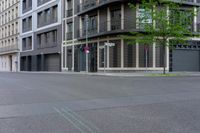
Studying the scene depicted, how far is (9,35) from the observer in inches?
2434

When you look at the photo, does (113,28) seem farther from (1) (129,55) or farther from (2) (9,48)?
(2) (9,48)

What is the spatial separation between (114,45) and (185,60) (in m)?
8.46

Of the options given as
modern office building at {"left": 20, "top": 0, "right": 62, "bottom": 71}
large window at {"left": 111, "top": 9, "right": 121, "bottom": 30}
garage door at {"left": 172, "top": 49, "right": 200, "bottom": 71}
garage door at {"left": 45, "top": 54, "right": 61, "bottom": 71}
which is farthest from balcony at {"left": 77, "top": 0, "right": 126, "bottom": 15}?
garage door at {"left": 172, "top": 49, "right": 200, "bottom": 71}

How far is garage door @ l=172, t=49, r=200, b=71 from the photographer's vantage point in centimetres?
3225

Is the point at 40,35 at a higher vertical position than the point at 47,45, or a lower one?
higher

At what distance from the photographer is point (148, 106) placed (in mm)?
7875

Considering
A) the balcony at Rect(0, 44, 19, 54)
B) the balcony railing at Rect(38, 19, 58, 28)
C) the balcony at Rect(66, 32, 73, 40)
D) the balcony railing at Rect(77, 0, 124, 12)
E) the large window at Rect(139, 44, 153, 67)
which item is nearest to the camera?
the large window at Rect(139, 44, 153, 67)

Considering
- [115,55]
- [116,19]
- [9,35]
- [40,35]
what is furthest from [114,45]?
[9,35]

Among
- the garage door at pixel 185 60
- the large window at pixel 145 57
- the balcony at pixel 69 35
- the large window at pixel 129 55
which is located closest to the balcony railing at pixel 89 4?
the balcony at pixel 69 35

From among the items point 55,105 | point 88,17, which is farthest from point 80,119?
point 88,17

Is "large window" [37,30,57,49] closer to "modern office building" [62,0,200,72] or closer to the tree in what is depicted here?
"modern office building" [62,0,200,72]

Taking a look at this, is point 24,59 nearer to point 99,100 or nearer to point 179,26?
point 179,26

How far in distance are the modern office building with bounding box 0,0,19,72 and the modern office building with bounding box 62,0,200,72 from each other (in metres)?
23.4

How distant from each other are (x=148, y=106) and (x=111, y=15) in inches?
1024
